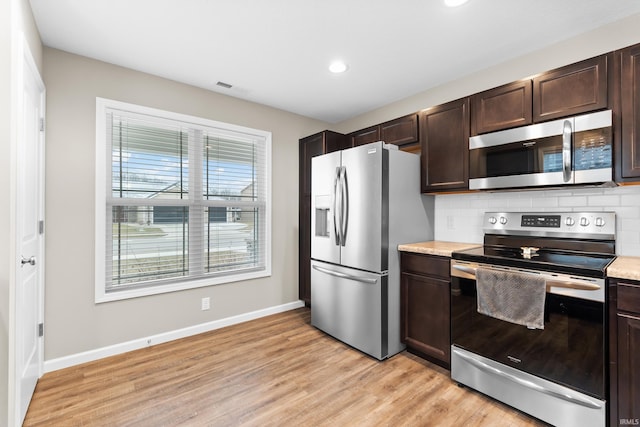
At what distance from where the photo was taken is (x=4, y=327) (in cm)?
144

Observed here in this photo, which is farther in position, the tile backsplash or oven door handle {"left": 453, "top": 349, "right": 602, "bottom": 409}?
the tile backsplash

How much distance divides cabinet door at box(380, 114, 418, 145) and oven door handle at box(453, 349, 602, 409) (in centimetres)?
196

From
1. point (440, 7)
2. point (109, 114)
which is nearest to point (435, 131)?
point (440, 7)

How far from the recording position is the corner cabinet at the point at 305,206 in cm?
373

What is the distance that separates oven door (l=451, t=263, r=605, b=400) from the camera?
5.27 ft

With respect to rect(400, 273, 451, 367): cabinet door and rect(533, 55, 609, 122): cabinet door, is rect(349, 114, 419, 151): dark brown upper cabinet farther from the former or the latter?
rect(400, 273, 451, 367): cabinet door

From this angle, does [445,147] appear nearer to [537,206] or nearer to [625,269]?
[537,206]

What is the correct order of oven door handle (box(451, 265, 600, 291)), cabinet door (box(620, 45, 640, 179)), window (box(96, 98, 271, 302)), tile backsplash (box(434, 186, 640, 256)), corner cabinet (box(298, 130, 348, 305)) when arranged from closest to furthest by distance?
oven door handle (box(451, 265, 600, 291)), cabinet door (box(620, 45, 640, 179)), tile backsplash (box(434, 186, 640, 256)), window (box(96, 98, 271, 302)), corner cabinet (box(298, 130, 348, 305))

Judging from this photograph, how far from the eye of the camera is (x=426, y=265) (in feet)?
8.11

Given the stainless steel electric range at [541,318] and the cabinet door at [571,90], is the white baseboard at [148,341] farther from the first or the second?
the cabinet door at [571,90]

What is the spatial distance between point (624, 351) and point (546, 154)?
1271 mm

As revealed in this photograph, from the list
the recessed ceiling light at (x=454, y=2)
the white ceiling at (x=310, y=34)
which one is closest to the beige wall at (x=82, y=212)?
the white ceiling at (x=310, y=34)

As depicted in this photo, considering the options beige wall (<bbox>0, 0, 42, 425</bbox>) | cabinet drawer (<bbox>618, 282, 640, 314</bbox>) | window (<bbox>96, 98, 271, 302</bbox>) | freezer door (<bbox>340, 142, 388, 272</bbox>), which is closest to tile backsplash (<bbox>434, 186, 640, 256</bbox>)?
cabinet drawer (<bbox>618, 282, 640, 314</bbox>)

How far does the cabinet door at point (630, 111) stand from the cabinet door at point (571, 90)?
0.28 ft
